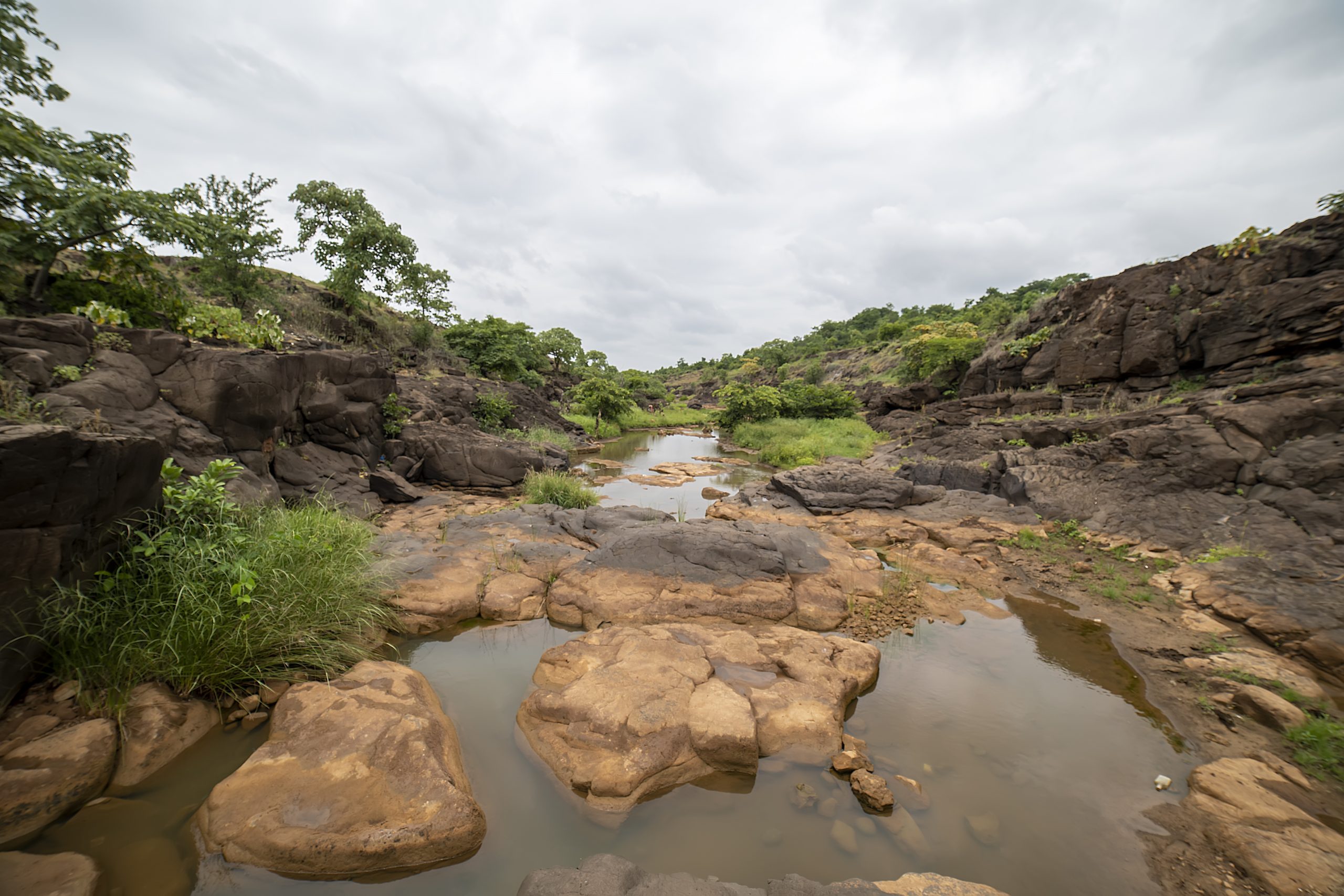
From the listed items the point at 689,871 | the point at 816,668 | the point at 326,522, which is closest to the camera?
the point at 689,871

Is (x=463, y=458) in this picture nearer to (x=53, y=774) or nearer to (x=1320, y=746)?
(x=53, y=774)

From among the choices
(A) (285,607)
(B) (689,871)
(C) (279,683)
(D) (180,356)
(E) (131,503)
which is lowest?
(B) (689,871)

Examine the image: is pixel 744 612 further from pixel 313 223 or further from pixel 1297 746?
pixel 313 223

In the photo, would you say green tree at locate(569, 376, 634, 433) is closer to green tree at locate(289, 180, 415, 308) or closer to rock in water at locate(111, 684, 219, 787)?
green tree at locate(289, 180, 415, 308)

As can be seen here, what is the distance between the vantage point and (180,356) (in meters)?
7.38

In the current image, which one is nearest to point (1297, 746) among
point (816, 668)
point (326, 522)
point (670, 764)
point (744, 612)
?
point (816, 668)

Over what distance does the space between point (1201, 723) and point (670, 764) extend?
207 inches

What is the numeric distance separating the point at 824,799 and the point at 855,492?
9.88 m

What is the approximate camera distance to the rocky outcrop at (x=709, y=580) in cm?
632

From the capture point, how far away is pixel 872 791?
3.47 m

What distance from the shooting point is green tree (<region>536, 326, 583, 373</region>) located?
40469 millimetres

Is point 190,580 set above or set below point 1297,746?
above

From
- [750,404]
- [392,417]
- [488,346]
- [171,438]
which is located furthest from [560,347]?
[171,438]

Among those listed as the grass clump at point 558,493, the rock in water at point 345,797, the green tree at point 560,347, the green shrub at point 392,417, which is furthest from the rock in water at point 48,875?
the green tree at point 560,347
